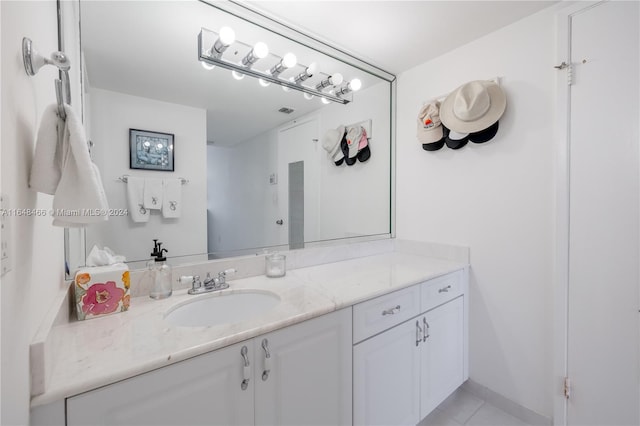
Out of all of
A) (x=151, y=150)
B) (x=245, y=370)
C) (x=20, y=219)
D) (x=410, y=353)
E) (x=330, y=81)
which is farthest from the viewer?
(x=330, y=81)

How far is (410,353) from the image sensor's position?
1415 millimetres

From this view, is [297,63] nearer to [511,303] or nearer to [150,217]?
[150,217]

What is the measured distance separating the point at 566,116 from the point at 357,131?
1.21m

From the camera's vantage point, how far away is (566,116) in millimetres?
1393

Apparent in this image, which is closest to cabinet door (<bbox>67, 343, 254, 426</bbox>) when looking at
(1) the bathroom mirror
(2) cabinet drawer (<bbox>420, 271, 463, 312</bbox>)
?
(1) the bathroom mirror

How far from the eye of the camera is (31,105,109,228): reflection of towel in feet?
2.10

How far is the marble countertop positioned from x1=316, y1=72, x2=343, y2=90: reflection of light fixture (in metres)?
1.24

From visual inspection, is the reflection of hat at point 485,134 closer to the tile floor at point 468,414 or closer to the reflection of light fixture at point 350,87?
the reflection of light fixture at point 350,87

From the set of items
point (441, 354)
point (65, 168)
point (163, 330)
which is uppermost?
point (65, 168)

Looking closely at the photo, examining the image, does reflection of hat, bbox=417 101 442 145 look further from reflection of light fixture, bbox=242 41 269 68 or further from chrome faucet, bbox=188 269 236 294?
chrome faucet, bbox=188 269 236 294

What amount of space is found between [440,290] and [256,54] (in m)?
1.66

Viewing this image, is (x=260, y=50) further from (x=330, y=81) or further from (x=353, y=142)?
(x=353, y=142)

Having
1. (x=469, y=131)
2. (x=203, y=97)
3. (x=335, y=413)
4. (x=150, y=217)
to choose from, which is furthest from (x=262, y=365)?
(x=469, y=131)

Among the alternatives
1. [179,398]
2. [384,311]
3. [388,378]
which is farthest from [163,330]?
[388,378]
